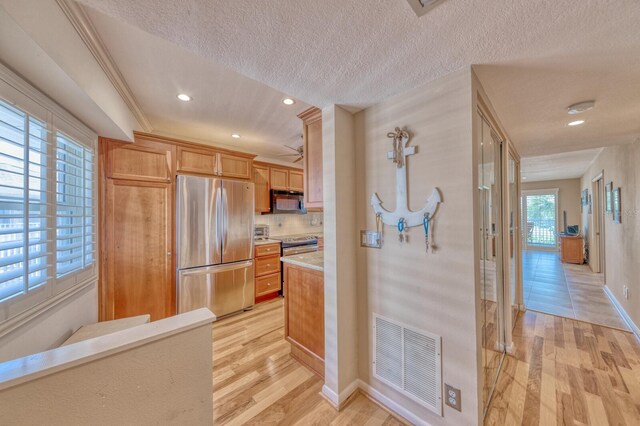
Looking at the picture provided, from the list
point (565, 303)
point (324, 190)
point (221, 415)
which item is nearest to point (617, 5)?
point (324, 190)

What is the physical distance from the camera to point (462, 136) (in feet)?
4.37

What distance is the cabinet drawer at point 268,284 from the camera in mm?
3654

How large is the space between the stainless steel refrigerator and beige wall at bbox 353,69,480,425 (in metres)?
2.12

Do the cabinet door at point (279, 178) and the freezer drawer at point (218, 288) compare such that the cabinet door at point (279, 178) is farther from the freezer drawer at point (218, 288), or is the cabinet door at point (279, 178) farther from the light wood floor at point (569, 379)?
the light wood floor at point (569, 379)

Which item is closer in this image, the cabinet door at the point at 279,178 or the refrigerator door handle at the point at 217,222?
the refrigerator door handle at the point at 217,222

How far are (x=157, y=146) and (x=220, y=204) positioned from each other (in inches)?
37.4

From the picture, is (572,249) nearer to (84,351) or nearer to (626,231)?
(626,231)

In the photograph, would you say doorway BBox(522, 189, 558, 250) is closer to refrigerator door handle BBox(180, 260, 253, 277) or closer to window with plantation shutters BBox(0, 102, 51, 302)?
refrigerator door handle BBox(180, 260, 253, 277)

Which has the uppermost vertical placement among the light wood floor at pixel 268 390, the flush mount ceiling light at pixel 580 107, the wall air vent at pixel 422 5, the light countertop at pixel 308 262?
the flush mount ceiling light at pixel 580 107

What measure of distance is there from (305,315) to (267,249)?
1793mm

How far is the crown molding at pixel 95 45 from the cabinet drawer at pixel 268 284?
2.70 metres

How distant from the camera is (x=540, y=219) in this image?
25.3ft

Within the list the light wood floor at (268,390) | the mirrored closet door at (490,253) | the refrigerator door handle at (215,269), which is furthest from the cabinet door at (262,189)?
the mirrored closet door at (490,253)

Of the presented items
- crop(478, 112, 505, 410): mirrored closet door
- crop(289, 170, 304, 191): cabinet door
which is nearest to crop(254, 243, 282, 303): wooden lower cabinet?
crop(289, 170, 304, 191): cabinet door
